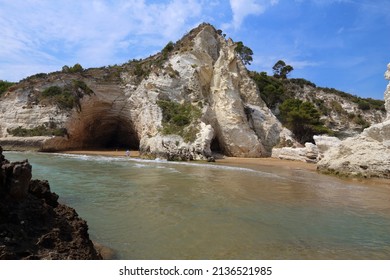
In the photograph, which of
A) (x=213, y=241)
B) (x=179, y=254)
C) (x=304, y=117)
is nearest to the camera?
(x=179, y=254)

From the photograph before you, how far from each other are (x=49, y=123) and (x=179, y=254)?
30.6 meters

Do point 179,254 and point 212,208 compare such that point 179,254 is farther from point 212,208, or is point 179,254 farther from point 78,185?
point 78,185

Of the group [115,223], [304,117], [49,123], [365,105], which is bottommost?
[115,223]

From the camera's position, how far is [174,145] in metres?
27.0

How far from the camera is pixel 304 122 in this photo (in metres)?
36.5

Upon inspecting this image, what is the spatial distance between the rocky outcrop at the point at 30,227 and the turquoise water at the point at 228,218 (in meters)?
1.03

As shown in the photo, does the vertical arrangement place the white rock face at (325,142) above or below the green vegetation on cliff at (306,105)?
below

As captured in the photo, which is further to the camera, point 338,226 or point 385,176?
point 385,176

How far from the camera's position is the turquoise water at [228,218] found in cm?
570

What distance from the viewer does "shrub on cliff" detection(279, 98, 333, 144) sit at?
118ft

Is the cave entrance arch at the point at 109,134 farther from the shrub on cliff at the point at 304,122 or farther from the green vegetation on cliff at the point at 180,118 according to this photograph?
the shrub on cliff at the point at 304,122

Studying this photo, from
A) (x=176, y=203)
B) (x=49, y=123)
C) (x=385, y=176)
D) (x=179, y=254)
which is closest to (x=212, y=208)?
(x=176, y=203)

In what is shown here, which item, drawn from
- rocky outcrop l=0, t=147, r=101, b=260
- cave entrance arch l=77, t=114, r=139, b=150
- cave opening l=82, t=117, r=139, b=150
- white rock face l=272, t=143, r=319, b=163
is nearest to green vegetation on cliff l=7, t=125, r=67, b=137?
cave entrance arch l=77, t=114, r=139, b=150

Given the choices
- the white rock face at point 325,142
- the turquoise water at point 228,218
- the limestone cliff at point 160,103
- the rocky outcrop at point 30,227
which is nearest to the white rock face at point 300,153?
the white rock face at point 325,142
